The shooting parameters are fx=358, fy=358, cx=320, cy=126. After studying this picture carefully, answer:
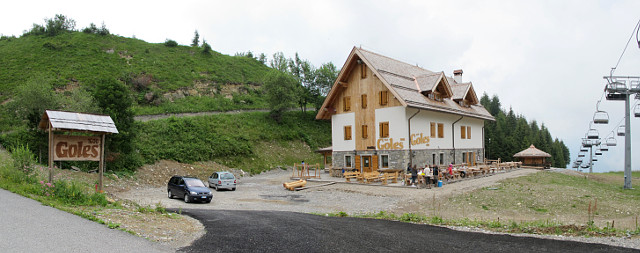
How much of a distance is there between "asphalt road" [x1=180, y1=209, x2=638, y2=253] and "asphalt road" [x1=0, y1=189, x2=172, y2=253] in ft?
4.61

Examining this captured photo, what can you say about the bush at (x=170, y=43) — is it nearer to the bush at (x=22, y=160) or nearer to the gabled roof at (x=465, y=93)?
the gabled roof at (x=465, y=93)

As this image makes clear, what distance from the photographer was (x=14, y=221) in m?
9.45

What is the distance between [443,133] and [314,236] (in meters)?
26.6

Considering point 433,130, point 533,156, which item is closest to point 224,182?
point 433,130

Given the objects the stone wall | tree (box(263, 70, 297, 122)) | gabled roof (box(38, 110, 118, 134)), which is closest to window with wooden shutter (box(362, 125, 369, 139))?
the stone wall

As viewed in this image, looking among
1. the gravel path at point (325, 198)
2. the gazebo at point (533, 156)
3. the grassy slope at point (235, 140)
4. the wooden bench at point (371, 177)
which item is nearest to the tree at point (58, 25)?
the grassy slope at point (235, 140)

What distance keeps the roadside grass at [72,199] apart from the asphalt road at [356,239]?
8.16 feet

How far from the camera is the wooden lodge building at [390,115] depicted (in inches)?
1151

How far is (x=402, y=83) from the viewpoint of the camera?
31094 mm

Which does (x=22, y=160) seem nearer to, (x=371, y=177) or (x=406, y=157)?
(x=371, y=177)

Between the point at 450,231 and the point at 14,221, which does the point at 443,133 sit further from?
the point at 14,221

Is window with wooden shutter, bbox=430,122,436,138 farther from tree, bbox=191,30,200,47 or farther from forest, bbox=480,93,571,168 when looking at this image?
tree, bbox=191,30,200,47

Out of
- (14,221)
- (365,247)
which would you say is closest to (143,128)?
(14,221)

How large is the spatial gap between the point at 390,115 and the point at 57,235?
977 inches
